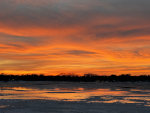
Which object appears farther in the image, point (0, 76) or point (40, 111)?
point (0, 76)

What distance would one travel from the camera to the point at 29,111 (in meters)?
16.3

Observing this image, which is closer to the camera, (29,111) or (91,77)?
(29,111)

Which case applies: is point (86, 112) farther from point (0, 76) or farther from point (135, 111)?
point (0, 76)

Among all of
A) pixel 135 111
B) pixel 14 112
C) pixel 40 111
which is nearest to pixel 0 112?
pixel 14 112

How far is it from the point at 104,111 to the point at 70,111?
2071 mm

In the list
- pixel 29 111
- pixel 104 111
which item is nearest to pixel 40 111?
pixel 29 111

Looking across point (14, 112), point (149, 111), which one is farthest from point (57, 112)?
point (149, 111)

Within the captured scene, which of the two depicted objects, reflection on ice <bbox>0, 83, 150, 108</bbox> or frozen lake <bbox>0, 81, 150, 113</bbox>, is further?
reflection on ice <bbox>0, 83, 150, 108</bbox>

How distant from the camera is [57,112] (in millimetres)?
15945

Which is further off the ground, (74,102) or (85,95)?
(85,95)

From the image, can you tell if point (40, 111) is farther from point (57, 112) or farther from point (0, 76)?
point (0, 76)

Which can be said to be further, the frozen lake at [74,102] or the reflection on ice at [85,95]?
the reflection on ice at [85,95]

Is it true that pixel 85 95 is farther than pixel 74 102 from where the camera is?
Yes

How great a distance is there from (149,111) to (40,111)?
6.63 meters
